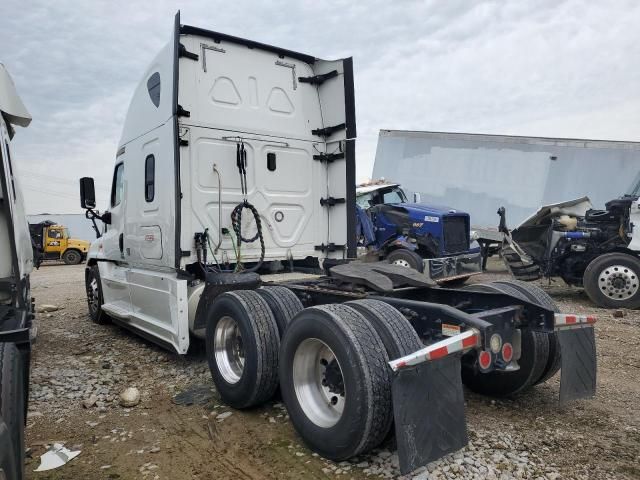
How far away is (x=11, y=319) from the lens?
11.1ft

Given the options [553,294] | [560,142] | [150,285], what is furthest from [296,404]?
[560,142]

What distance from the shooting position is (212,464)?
3.16m

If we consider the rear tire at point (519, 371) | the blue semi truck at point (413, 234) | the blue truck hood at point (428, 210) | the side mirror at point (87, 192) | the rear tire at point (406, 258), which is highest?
the side mirror at point (87, 192)

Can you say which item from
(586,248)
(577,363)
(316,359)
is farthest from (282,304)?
(586,248)

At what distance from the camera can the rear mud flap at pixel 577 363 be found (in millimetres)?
3275

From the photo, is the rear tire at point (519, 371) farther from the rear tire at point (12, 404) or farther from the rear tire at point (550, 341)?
the rear tire at point (12, 404)

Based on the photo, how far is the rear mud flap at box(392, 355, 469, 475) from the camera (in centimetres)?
260

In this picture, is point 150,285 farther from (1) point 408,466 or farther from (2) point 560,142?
(2) point 560,142

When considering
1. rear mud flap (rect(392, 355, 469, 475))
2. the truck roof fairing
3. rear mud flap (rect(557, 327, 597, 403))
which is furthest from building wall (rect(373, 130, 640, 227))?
rear mud flap (rect(392, 355, 469, 475))

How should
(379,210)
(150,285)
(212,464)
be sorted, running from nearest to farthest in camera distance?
(212,464) < (150,285) < (379,210)

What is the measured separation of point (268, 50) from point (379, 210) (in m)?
6.66

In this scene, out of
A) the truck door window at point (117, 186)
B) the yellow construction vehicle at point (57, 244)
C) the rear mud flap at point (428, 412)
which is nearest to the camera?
the rear mud flap at point (428, 412)

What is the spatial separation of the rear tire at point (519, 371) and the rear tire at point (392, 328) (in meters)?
0.76

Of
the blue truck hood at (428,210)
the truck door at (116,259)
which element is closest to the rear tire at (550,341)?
the truck door at (116,259)
